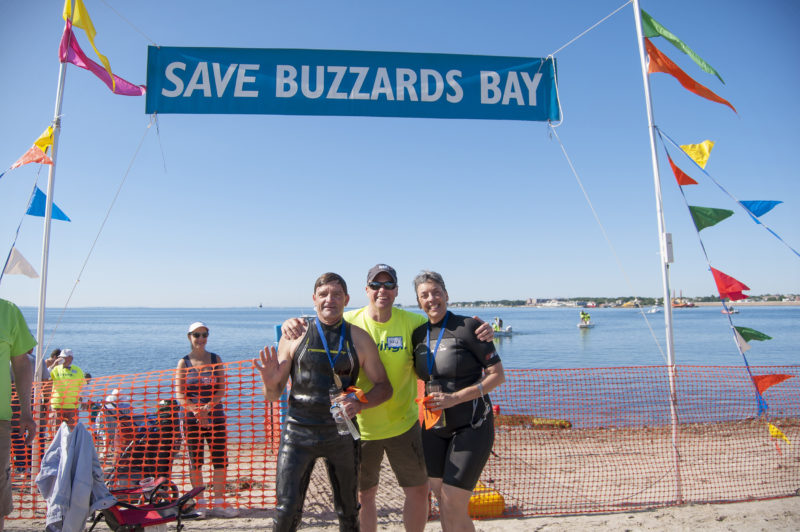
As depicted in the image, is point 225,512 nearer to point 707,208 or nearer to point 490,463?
point 490,463

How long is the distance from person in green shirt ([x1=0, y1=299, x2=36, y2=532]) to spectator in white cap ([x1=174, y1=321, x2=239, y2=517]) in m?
1.44

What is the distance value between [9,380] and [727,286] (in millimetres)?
6323

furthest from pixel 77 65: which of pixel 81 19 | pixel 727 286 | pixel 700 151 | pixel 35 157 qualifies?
pixel 727 286

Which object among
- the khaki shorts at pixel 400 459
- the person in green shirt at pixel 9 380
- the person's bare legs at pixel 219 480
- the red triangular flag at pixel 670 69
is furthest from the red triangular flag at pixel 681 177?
the person in green shirt at pixel 9 380

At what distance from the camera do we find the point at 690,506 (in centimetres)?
451

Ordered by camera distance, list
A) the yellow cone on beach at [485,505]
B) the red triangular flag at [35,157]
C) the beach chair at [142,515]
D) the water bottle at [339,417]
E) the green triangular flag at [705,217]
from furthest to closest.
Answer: the red triangular flag at [35,157]
the green triangular flag at [705,217]
the yellow cone on beach at [485,505]
the beach chair at [142,515]
the water bottle at [339,417]

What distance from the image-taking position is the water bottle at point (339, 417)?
A: 272 cm

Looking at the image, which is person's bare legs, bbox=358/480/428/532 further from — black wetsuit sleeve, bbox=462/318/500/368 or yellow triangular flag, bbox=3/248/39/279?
yellow triangular flag, bbox=3/248/39/279

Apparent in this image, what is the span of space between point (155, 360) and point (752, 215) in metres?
35.4

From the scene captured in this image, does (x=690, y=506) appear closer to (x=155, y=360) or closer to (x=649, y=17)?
(x=649, y=17)

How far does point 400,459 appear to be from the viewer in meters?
3.17

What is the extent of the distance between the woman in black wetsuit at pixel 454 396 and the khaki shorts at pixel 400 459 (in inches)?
2.7

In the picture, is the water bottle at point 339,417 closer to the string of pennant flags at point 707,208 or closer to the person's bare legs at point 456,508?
the person's bare legs at point 456,508

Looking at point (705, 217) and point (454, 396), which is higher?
point (705, 217)
